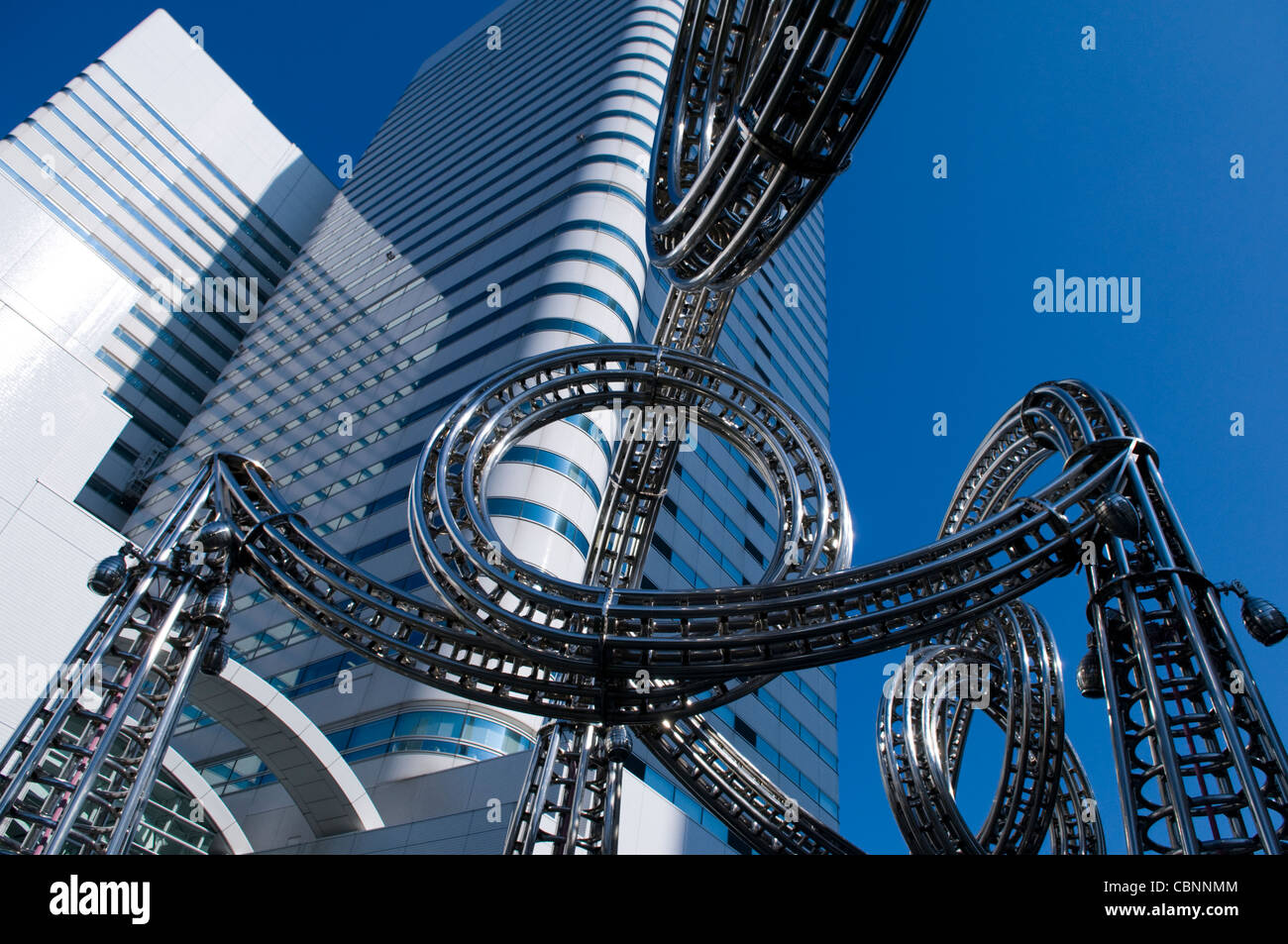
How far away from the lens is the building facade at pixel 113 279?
17094 millimetres

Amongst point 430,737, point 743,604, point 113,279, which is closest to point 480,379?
point 113,279

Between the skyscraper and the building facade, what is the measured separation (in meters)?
3.28

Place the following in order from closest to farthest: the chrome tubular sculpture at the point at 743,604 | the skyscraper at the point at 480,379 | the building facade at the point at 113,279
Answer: the chrome tubular sculpture at the point at 743,604 → the building facade at the point at 113,279 → the skyscraper at the point at 480,379

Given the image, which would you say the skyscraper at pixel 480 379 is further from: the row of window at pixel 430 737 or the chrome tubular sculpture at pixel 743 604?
the chrome tubular sculpture at pixel 743 604

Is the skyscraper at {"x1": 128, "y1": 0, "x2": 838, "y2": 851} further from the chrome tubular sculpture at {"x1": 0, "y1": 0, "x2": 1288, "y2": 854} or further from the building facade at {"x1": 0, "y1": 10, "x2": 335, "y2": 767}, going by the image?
the chrome tubular sculpture at {"x1": 0, "y1": 0, "x2": 1288, "y2": 854}

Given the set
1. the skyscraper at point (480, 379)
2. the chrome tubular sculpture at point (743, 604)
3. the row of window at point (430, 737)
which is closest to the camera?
the chrome tubular sculpture at point (743, 604)

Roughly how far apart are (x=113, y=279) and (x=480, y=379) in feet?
59.9

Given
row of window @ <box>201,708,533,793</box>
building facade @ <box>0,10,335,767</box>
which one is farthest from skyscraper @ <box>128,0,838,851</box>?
building facade @ <box>0,10,335,767</box>

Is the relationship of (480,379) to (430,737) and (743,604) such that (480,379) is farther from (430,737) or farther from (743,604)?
(743,604)

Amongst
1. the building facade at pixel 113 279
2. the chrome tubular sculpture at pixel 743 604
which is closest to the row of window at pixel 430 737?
the building facade at pixel 113 279

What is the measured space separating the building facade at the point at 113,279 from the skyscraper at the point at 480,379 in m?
3.28

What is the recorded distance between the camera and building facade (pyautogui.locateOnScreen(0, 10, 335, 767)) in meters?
17.1
